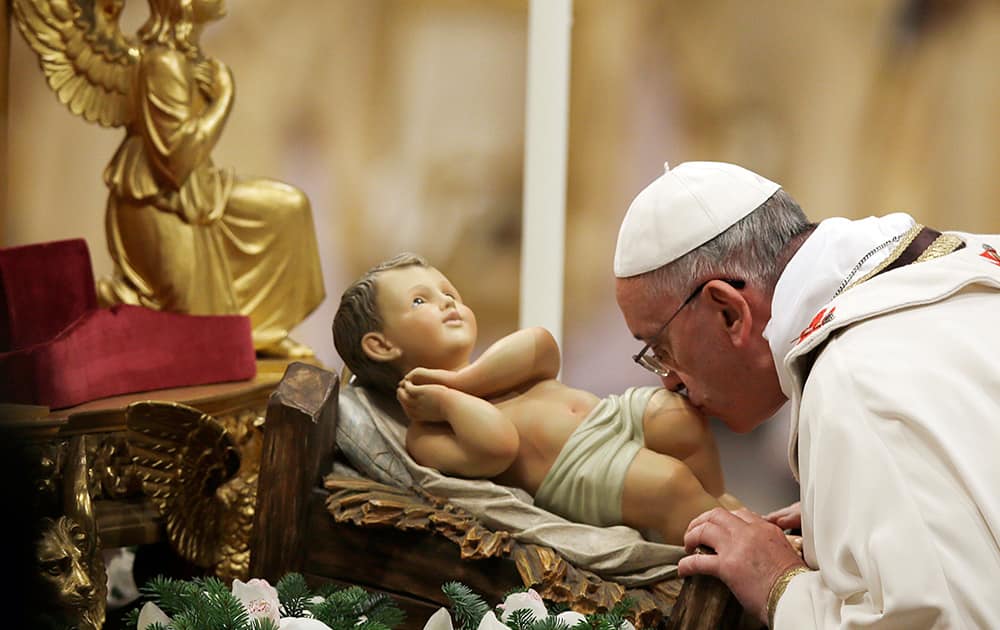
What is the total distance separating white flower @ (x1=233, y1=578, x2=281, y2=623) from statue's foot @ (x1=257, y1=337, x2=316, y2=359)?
1.97 metres

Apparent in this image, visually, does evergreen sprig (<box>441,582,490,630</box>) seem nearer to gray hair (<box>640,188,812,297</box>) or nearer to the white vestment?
the white vestment

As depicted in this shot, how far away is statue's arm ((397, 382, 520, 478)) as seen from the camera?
206 centimetres

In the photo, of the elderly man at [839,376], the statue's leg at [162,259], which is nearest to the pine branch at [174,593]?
the elderly man at [839,376]

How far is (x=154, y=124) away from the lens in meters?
3.31

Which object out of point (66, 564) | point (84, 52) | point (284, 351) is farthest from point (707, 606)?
point (84, 52)

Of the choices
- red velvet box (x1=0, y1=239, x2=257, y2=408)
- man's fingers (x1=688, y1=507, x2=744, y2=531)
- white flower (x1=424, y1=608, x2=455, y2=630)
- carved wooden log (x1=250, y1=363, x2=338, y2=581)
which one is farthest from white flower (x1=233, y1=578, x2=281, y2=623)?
red velvet box (x1=0, y1=239, x2=257, y2=408)

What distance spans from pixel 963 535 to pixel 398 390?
3.28 feet

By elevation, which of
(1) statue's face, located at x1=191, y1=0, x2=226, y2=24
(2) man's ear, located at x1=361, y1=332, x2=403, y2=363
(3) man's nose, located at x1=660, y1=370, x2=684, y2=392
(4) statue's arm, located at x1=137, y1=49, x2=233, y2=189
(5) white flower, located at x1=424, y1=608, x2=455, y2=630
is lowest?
(5) white flower, located at x1=424, y1=608, x2=455, y2=630

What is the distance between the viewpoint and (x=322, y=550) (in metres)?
2.09

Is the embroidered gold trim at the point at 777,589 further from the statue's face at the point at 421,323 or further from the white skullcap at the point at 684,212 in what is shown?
the statue's face at the point at 421,323

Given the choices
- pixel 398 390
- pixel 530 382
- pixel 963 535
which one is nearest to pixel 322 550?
pixel 398 390

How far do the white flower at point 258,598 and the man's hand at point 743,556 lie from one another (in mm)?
594

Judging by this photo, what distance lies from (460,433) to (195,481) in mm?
773

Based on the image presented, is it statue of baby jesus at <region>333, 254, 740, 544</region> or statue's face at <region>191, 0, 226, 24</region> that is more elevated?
statue's face at <region>191, 0, 226, 24</region>
